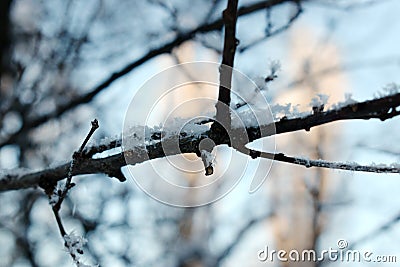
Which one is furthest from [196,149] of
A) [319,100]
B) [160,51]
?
[160,51]

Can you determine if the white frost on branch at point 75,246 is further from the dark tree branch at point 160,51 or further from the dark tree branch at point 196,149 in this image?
the dark tree branch at point 160,51

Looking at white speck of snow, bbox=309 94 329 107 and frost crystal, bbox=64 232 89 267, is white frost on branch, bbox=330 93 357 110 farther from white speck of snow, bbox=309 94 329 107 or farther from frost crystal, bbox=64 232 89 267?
frost crystal, bbox=64 232 89 267

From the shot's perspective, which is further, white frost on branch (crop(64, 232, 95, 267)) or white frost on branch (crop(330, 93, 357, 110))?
white frost on branch (crop(64, 232, 95, 267))

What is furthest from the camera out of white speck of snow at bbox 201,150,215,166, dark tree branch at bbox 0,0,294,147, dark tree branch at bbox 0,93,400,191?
dark tree branch at bbox 0,0,294,147

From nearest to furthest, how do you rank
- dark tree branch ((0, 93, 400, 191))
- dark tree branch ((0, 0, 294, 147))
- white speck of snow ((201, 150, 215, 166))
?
dark tree branch ((0, 93, 400, 191))
white speck of snow ((201, 150, 215, 166))
dark tree branch ((0, 0, 294, 147))

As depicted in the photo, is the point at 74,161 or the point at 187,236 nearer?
the point at 74,161

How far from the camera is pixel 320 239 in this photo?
9.98 ft

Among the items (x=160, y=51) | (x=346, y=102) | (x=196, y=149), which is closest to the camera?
(x=346, y=102)

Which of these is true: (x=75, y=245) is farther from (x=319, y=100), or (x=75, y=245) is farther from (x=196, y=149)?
(x=319, y=100)

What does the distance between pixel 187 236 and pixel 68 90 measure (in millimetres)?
1454

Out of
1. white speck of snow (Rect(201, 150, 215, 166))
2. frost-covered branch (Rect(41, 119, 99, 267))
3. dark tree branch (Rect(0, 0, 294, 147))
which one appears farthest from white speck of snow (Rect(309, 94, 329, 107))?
dark tree branch (Rect(0, 0, 294, 147))

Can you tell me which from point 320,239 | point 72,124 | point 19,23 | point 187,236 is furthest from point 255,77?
point 187,236

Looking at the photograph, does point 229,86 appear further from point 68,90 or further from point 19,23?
point 68,90

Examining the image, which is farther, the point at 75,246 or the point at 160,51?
the point at 160,51
